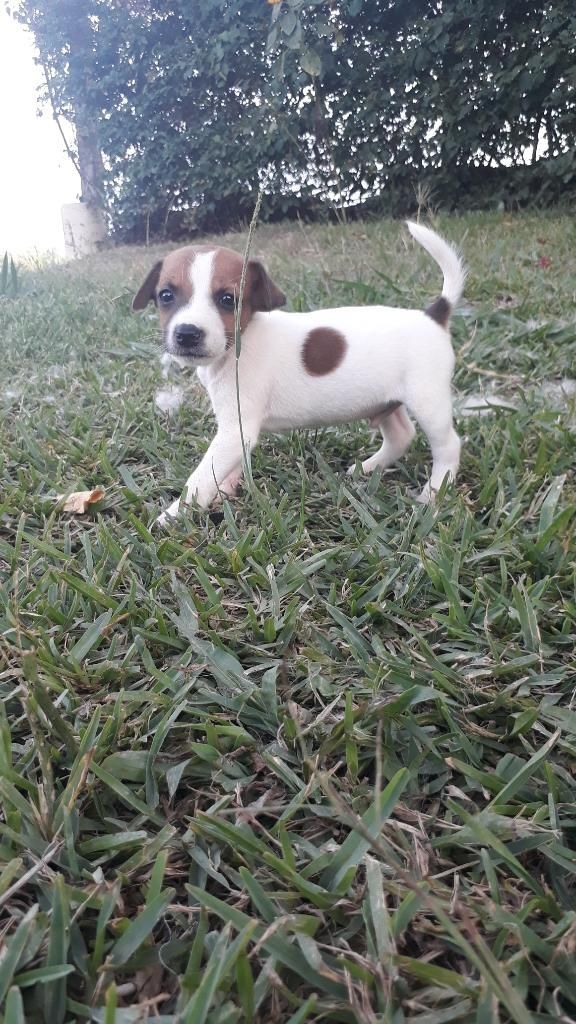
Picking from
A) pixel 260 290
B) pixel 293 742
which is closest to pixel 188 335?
pixel 260 290

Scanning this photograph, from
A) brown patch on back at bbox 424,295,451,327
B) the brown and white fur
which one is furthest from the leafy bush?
the brown and white fur

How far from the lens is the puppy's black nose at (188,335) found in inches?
73.4

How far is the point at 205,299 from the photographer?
6.36 feet

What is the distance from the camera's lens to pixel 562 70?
5.89 meters

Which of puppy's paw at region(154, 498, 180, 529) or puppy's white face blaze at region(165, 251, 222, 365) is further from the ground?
puppy's white face blaze at region(165, 251, 222, 365)

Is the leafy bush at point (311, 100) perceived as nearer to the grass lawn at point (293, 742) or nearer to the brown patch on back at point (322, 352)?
the brown patch on back at point (322, 352)

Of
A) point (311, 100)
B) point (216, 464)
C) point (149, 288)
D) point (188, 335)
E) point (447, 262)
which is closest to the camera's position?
point (188, 335)

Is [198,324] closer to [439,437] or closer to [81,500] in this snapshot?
[81,500]

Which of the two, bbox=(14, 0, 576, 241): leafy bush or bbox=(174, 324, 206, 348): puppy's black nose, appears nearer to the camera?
bbox=(174, 324, 206, 348): puppy's black nose

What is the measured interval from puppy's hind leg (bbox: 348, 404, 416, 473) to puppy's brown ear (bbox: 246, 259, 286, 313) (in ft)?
1.78

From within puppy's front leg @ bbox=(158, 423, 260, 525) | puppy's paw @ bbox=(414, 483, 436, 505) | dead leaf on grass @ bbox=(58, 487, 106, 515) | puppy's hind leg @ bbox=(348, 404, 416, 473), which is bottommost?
puppy's paw @ bbox=(414, 483, 436, 505)

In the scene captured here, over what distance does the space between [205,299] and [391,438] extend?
2.60 ft

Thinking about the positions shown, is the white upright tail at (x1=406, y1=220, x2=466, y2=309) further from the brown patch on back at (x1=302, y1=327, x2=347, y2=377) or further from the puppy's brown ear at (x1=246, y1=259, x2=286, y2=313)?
the puppy's brown ear at (x1=246, y1=259, x2=286, y2=313)

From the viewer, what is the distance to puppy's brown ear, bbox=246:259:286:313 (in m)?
2.01
